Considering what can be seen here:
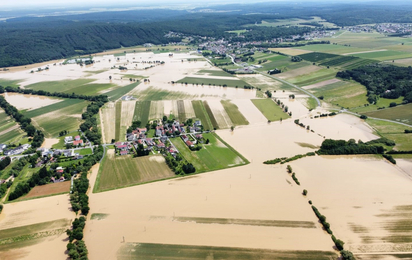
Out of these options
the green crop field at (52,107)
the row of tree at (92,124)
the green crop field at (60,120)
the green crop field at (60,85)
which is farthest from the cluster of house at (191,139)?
the green crop field at (60,85)

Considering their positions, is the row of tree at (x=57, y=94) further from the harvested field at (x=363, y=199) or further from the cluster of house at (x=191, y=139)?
the harvested field at (x=363, y=199)

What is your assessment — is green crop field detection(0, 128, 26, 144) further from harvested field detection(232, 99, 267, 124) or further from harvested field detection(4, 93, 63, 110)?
harvested field detection(232, 99, 267, 124)

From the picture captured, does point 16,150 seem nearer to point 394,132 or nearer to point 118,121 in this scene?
point 118,121

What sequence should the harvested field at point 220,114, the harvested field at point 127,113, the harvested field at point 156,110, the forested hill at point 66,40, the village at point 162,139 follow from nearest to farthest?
the village at point 162,139 → the harvested field at point 220,114 → the harvested field at point 127,113 → the harvested field at point 156,110 → the forested hill at point 66,40

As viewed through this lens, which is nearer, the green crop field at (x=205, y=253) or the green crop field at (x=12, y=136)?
the green crop field at (x=205, y=253)

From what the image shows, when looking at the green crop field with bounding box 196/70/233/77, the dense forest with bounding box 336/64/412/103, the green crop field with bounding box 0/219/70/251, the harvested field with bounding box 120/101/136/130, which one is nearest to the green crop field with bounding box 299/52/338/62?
the dense forest with bounding box 336/64/412/103

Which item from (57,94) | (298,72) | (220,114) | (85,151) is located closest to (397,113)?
(220,114)
